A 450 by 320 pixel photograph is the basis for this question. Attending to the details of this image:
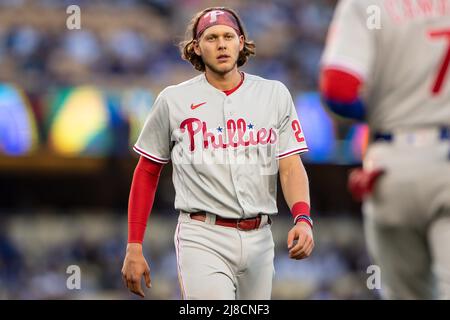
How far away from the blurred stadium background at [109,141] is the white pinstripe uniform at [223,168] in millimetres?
9058

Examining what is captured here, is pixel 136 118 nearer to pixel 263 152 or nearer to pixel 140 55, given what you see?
pixel 140 55

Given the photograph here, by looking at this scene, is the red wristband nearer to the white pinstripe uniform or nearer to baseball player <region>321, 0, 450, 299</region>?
the white pinstripe uniform

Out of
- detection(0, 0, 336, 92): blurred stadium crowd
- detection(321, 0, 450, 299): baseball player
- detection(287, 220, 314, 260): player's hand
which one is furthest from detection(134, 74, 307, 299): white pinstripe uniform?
detection(0, 0, 336, 92): blurred stadium crowd

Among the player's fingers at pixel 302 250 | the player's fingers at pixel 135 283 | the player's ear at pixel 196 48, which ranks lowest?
the player's fingers at pixel 135 283

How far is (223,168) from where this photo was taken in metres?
3.96

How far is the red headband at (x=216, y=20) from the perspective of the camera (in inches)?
161

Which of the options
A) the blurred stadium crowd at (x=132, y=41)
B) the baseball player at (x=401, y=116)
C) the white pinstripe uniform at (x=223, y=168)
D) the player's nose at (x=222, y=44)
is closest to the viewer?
the baseball player at (x=401, y=116)

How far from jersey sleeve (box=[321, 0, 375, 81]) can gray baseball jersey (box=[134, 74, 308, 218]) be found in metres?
0.92

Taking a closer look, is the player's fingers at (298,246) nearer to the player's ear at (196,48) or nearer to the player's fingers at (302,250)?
the player's fingers at (302,250)

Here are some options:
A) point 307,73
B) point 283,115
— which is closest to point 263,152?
point 283,115

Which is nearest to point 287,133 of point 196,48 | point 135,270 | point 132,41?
point 196,48

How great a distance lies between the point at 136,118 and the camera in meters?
14.0

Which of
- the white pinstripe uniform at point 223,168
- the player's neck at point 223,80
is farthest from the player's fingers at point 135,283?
the player's neck at point 223,80

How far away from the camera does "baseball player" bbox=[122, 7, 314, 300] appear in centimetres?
392
